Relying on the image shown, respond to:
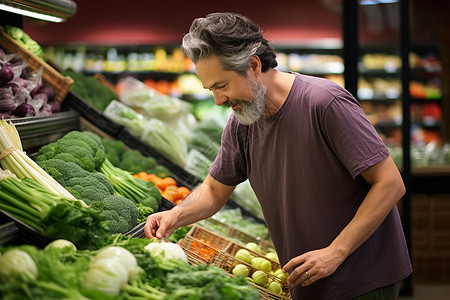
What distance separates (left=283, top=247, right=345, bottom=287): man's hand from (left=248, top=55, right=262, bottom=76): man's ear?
0.72 metres

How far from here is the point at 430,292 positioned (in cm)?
557

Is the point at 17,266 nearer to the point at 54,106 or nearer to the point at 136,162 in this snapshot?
the point at 54,106

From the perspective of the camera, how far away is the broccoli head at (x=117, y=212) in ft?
6.99

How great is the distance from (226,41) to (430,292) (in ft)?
15.3

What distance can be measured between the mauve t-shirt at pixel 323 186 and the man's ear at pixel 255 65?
16 centimetres

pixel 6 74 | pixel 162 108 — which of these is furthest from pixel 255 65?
pixel 162 108

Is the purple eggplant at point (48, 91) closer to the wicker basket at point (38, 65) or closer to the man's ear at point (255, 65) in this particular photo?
the wicker basket at point (38, 65)

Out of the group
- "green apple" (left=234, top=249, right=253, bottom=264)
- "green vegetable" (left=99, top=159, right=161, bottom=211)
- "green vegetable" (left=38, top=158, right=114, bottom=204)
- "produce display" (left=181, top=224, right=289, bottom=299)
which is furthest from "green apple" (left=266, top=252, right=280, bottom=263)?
"green vegetable" (left=38, top=158, right=114, bottom=204)

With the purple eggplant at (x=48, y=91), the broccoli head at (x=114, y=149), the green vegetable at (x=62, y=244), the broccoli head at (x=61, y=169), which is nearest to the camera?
the green vegetable at (x=62, y=244)

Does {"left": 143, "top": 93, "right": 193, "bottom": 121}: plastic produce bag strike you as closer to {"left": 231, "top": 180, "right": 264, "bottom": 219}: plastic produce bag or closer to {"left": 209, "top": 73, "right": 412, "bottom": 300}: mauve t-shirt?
{"left": 231, "top": 180, "right": 264, "bottom": 219}: plastic produce bag

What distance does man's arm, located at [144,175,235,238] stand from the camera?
220 cm

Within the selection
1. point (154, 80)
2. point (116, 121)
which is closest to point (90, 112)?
point (116, 121)

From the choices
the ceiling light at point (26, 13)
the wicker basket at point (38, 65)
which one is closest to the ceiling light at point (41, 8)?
the ceiling light at point (26, 13)

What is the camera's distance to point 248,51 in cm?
199
